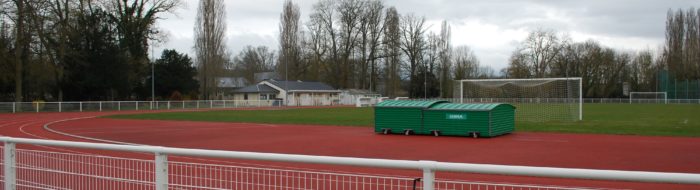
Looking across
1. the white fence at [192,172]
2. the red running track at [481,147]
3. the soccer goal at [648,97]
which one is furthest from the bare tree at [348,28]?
the white fence at [192,172]

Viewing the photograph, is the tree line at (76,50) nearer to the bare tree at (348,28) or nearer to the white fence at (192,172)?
the bare tree at (348,28)

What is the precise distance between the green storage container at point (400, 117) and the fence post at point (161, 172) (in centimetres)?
1543

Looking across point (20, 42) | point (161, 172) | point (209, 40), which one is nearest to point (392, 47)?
point (209, 40)

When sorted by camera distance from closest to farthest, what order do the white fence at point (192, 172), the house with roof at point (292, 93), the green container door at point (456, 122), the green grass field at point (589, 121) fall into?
the white fence at point (192, 172), the green container door at point (456, 122), the green grass field at point (589, 121), the house with roof at point (292, 93)

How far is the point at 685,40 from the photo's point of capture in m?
82.5

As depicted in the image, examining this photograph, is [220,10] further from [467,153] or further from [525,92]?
[467,153]

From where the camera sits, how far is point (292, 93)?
7494 cm

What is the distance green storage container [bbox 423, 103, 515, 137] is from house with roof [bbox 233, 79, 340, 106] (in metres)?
55.2

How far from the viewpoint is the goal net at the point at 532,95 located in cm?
3341

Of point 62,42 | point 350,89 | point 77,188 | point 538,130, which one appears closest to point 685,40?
point 350,89

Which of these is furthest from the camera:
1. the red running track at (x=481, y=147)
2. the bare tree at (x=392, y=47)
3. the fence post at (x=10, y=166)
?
the bare tree at (x=392, y=47)

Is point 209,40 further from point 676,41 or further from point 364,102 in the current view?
point 676,41

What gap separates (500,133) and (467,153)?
5647 mm

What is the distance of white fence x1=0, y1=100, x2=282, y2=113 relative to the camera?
42062 mm
